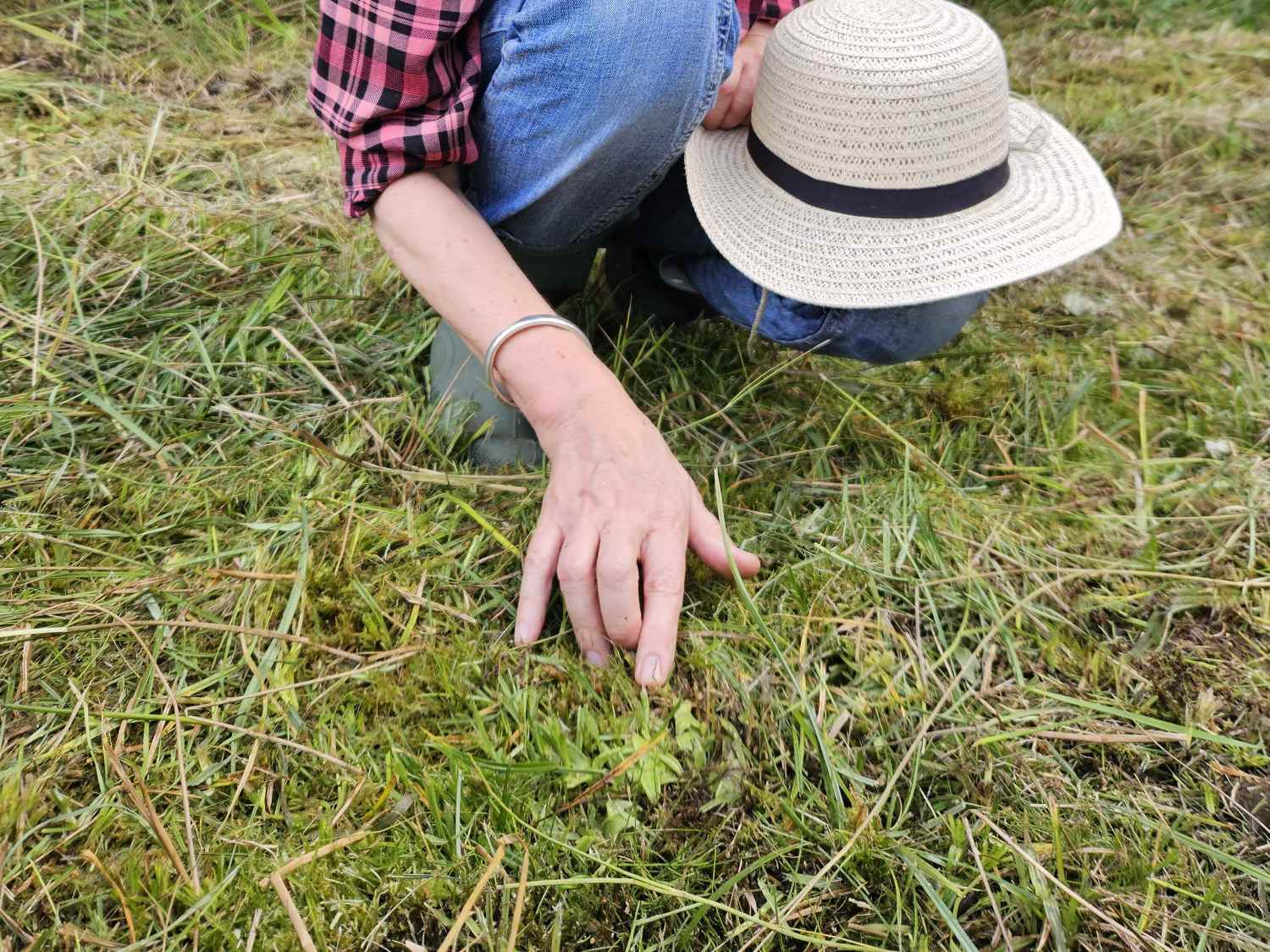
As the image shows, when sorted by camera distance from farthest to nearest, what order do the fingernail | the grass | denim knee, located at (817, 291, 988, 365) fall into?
denim knee, located at (817, 291, 988, 365), the fingernail, the grass

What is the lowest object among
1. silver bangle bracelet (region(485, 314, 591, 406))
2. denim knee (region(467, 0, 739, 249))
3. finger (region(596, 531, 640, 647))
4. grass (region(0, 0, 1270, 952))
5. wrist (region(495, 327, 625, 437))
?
grass (region(0, 0, 1270, 952))

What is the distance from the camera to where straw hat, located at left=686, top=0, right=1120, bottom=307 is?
3.60 feet

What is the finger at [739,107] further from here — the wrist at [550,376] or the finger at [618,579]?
the finger at [618,579]

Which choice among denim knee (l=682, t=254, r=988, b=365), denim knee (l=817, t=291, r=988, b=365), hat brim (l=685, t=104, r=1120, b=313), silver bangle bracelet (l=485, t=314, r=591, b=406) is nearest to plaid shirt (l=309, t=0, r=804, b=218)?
silver bangle bracelet (l=485, t=314, r=591, b=406)

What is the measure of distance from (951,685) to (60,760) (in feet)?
3.21

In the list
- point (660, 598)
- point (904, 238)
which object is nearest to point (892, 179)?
point (904, 238)

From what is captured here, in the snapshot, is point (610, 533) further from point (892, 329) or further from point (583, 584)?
point (892, 329)

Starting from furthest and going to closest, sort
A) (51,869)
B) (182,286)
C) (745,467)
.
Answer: (182,286) < (745,467) < (51,869)

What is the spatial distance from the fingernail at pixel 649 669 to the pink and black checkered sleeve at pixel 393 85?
625mm

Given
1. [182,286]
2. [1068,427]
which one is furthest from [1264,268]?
[182,286]

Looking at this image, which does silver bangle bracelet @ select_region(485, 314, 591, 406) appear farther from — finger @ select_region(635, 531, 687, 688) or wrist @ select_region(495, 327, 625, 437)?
finger @ select_region(635, 531, 687, 688)

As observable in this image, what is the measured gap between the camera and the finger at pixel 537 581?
102 cm

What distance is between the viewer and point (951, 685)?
3.51 feet

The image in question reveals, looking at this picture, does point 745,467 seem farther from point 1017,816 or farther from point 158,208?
point 158,208
